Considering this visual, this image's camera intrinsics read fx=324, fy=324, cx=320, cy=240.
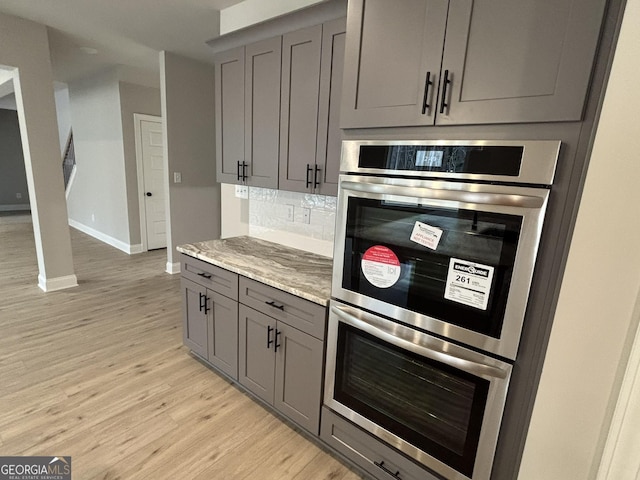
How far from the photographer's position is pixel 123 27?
128 inches

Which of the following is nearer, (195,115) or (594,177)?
(594,177)

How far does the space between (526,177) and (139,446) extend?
2.28 meters

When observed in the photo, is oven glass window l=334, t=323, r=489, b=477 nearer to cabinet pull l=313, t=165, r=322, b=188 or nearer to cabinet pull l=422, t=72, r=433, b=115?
cabinet pull l=313, t=165, r=322, b=188

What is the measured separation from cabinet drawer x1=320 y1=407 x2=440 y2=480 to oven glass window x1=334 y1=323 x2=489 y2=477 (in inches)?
4.4

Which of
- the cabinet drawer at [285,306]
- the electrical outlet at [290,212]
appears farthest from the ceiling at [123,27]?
the cabinet drawer at [285,306]

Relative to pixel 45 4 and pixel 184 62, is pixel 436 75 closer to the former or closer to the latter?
pixel 45 4

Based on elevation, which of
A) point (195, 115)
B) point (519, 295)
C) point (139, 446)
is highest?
point (195, 115)

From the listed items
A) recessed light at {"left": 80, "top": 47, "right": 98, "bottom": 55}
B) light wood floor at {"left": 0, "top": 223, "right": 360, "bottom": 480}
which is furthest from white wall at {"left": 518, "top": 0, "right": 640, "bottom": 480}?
recessed light at {"left": 80, "top": 47, "right": 98, "bottom": 55}

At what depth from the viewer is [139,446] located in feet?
5.94

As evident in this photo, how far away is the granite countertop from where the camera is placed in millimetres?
1752

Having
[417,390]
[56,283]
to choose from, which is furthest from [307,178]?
[56,283]

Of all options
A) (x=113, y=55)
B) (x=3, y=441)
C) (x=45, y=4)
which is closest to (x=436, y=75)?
(x=3, y=441)

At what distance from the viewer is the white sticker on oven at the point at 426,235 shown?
3.99 feet

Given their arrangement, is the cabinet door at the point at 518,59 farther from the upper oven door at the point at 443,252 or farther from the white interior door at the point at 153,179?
the white interior door at the point at 153,179
